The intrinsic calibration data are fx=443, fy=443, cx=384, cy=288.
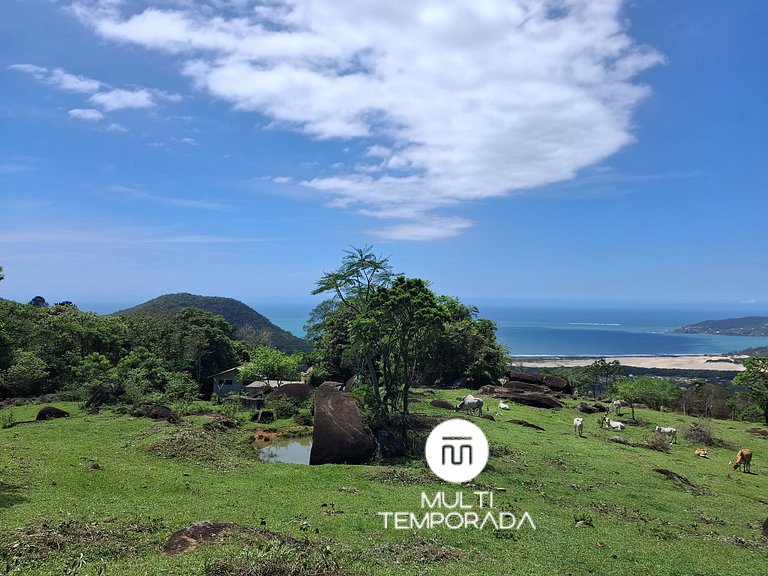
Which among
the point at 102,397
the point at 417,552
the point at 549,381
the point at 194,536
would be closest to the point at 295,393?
the point at 102,397

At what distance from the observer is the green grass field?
9180 mm

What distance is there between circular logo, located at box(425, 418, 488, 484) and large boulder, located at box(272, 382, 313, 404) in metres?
16.3

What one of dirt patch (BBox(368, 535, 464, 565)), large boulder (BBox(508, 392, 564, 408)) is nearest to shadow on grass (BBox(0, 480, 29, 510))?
dirt patch (BBox(368, 535, 464, 565))

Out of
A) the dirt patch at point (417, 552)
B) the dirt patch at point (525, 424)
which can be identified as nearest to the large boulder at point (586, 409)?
the dirt patch at point (525, 424)

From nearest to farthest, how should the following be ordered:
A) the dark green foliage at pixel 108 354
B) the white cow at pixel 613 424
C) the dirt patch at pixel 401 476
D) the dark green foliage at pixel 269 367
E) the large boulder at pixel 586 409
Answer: the dirt patch at pixel 401 476 → the white cow at pixel 613 424 → the dark green foliage at pixel 108 354 → the large boulder at pixel 586 409 → the dark green foliage at pixel 269 367

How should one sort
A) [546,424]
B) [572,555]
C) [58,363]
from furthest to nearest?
[58,363] < [546,424] < [572,555]

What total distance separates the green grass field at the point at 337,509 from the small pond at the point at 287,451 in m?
1.26

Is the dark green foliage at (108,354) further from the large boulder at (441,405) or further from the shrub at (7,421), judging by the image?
the large boulder at (441,405)

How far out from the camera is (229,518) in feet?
39.2

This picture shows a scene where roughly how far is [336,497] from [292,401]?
66.8ft

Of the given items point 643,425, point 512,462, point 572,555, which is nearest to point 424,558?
point 572,555

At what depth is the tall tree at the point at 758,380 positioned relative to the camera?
3966cm

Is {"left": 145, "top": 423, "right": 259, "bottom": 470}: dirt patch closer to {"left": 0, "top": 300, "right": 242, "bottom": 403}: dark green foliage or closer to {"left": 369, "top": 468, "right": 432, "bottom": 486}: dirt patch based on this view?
{"left": 369, "top": 468, "right": 432, "bottom": 486}: dirt patch

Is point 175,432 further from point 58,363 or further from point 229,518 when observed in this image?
point 58,363
